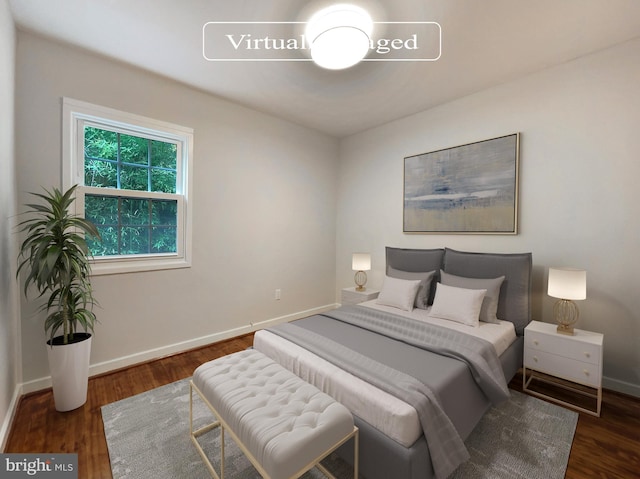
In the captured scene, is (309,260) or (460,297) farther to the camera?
(309,260)

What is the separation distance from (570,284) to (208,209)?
3.36 m

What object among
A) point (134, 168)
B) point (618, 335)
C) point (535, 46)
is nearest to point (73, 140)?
point (134, 168)

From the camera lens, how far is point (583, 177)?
2.36 metres

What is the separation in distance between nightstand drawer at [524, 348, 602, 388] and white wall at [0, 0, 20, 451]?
3.56m

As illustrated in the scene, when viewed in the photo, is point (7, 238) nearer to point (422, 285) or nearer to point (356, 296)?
point (356, 296)

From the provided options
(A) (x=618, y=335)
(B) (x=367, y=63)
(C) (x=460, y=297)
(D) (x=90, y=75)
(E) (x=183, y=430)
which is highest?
(B) (x=367, y=63)

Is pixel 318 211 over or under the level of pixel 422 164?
under

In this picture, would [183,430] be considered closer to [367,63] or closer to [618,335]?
[367,63]

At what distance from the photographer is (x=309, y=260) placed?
4.13 metres

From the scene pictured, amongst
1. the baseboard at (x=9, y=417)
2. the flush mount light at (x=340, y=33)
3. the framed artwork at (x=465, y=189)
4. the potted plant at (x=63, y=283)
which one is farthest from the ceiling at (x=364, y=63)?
the baseboard at (x=9, y=417)

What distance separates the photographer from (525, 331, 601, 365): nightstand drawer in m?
1.94

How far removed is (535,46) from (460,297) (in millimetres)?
2138

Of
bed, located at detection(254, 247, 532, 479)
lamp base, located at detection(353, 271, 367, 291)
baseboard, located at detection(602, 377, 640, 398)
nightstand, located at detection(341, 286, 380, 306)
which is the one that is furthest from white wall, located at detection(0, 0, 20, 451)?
baseboard, located at detection(602, 377, 640, 398)

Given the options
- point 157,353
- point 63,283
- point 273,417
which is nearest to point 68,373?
point 63,283
